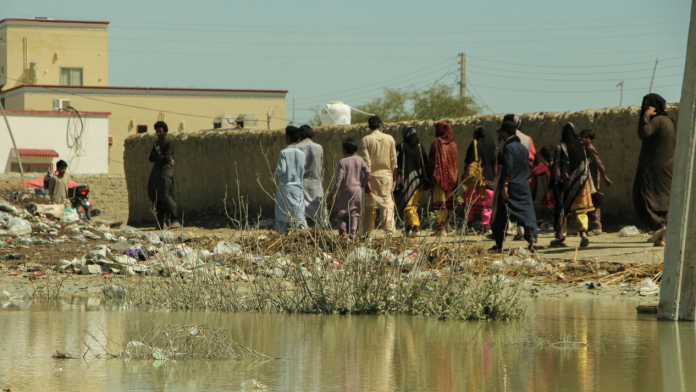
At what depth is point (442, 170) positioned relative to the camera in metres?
9.89

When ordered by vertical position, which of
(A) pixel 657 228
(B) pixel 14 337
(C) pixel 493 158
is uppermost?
(C) pixel 493 158

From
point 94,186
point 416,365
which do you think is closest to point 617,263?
point 416,365

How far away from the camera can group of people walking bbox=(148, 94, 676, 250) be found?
8.12 m

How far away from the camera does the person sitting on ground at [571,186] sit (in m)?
8.78

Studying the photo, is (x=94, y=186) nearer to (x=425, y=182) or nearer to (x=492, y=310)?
(x=425, y=182)

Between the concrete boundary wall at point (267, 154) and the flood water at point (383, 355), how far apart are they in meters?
4.01

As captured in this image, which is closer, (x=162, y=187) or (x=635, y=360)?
(x=635, y=360)

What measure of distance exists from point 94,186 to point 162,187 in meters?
7.41

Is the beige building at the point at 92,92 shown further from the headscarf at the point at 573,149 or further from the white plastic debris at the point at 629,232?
the headscarf at the point at 573,149

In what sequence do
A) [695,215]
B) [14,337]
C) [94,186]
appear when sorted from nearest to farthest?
[14,337]
[695,215]
[94,186]

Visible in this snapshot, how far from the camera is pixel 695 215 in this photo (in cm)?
476

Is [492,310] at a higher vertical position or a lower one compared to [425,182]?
lower

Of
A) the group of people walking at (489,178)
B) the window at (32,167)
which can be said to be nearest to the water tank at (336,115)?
the group of people walking at (489,178)

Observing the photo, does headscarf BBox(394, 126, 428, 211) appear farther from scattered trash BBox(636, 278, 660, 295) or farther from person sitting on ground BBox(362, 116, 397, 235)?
scattered trash BBox(636, 278, 660, 295)
